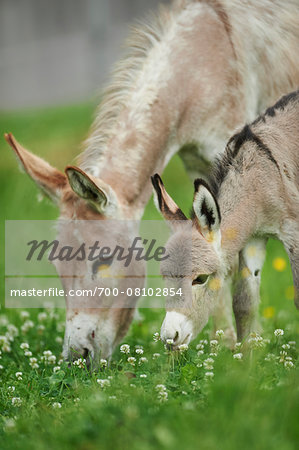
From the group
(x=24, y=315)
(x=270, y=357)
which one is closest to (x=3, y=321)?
(x=24, y=315)

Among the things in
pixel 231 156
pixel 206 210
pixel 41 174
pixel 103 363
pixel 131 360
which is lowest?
pixel 103 363

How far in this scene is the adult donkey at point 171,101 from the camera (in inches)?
202

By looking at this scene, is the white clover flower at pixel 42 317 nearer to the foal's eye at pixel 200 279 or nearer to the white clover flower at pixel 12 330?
the white clover flower at pixel 12 330

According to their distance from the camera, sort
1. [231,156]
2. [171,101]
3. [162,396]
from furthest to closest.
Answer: [171,101] → [231,156] → [162,396]

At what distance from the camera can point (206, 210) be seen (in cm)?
431

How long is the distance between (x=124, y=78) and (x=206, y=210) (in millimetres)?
2026

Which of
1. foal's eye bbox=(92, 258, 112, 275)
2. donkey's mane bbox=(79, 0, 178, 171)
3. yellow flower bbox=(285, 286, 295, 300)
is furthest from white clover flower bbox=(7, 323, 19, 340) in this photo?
yellow flower bbox=(285, 286, 295, 300)

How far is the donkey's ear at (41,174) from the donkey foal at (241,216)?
3.45ft

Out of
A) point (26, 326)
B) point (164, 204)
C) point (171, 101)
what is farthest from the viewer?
point (26, 326)

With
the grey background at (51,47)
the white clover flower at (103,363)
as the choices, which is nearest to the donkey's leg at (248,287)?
the white clover flower at (103,363)

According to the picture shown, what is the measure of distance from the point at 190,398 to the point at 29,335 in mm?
2559

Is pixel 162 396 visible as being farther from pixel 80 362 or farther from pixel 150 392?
pixel 80 362

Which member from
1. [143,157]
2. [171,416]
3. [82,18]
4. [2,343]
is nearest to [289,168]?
[143,157]

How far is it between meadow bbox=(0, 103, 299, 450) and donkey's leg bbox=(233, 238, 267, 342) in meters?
0.23
